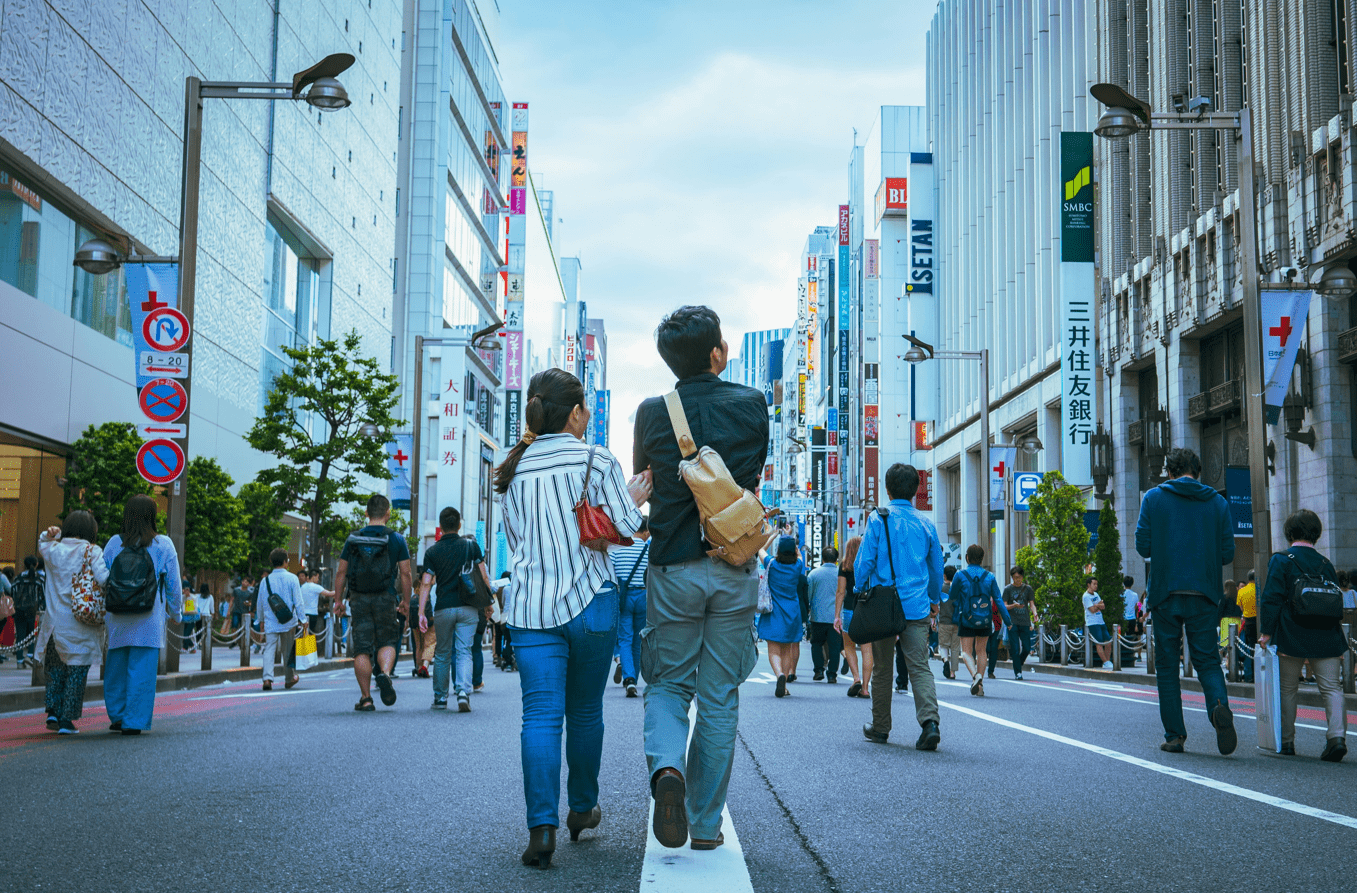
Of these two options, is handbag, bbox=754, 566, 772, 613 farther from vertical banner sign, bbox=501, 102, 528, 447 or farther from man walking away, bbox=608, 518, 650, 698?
vertical banner sign, bbox=501, 102, 528, 447

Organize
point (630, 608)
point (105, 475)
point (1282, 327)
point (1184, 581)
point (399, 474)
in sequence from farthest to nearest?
1. point (399, 474)
2. point (105, 475)
3. point (1282, 327)
4. point (630, 608)
5. point (1184, 581)

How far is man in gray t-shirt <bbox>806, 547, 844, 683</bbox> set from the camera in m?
15.9

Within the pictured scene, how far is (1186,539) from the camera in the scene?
803 cm

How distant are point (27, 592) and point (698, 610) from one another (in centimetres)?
1848

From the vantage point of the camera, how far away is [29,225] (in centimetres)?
2292

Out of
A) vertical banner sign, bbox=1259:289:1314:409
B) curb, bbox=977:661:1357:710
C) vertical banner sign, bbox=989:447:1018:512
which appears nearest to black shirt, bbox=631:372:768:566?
curb, bbox=977:661:1357:710

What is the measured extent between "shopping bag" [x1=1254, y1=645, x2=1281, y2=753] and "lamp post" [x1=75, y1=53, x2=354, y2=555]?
10.2 metres

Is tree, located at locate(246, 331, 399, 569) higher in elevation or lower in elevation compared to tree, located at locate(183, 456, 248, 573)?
higher

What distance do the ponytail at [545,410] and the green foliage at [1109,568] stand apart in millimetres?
23865

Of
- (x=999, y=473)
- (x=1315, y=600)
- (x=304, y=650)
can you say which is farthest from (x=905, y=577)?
(x=999, y=473)

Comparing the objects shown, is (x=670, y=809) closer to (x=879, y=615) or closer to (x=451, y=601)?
(x=879, y=615)

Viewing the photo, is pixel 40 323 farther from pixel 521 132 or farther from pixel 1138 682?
pixel 521 132

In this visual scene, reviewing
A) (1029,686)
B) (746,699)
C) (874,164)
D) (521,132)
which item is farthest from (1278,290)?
(521,132)

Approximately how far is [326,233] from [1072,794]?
42.2 metres
